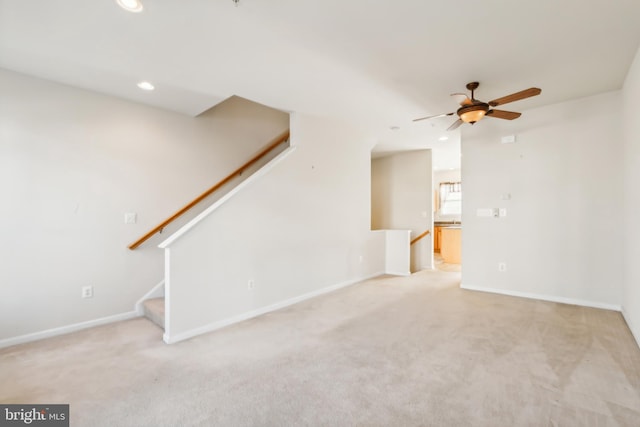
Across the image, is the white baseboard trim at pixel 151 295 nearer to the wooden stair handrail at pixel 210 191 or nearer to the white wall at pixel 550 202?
the wooden stair handrail at pixel 210 191

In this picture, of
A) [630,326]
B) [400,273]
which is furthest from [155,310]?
[630,326]

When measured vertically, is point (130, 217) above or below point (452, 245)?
above

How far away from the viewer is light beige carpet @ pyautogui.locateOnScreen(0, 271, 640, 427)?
1.78m

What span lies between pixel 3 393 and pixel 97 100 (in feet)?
9.25

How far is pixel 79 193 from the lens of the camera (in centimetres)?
316

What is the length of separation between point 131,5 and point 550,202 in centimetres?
499

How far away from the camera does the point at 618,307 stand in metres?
3.55

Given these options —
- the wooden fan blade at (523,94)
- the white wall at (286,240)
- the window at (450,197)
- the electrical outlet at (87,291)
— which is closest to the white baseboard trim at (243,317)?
the white wall at (286,240)

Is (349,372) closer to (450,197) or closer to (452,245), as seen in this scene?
(452,245)

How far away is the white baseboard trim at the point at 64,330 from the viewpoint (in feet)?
9.09

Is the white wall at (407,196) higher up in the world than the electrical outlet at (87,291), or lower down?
higher up

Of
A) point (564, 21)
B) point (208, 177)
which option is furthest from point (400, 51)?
point (208, 177)

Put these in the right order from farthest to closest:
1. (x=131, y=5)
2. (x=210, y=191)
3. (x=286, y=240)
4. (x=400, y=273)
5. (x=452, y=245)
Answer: (x=452, y=245), (x=400, y=273), (x=210, y=191), (x=286, y=240), (x=131, y=5)

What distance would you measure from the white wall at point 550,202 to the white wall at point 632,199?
0.97 ft
